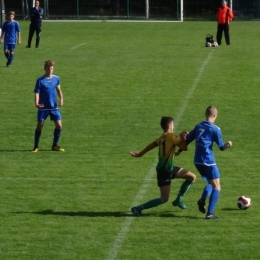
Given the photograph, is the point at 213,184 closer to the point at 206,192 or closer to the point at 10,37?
the point at 206,192

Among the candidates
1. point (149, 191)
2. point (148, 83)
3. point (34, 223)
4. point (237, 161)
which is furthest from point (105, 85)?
point (34, 223)

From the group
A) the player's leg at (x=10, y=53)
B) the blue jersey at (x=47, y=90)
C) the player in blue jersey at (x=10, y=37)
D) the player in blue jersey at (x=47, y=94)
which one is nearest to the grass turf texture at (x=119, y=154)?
the player's leg at (x=10, y=53)

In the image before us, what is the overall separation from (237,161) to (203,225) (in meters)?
5.24

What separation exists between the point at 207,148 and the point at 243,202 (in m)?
1.30

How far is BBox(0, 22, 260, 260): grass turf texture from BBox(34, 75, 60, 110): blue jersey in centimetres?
116

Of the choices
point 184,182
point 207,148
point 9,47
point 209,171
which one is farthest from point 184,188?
point 9,47

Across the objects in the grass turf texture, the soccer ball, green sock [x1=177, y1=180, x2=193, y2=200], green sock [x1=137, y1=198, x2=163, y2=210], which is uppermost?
green sock [x1=177, y1=180, x2=193, y2=200]

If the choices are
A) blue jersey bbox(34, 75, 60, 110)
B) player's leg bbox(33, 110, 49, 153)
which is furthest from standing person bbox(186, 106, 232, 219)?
player's leg bbox(33, 110, 49, 153)

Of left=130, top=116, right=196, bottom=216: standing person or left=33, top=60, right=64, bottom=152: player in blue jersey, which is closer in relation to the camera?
left=130, top=116, right=196, bottom=216: standing person

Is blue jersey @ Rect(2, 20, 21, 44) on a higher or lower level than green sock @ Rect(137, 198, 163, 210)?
higher

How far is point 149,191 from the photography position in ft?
49.1

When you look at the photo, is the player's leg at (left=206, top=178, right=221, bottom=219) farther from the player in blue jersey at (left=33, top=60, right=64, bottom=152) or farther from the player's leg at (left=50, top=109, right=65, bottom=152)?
the player's leg at (left=50, top=109, right=65, bottom=152)

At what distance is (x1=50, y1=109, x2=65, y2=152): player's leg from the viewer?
60.1 ft

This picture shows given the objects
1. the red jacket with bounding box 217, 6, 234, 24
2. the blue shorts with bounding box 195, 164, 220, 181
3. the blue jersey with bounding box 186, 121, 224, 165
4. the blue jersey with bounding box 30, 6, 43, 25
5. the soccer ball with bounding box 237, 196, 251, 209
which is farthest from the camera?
the blue jersey with bounding box 30, 6, 43, 25
